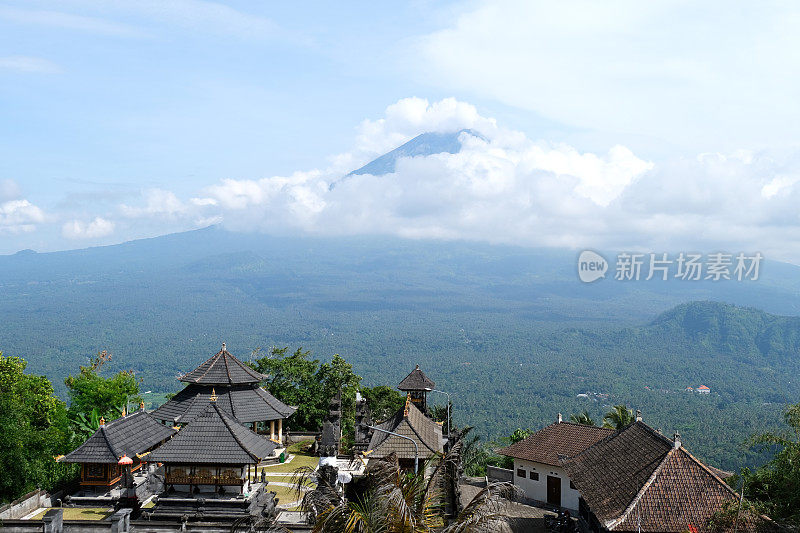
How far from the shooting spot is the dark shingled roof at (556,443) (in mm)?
34906

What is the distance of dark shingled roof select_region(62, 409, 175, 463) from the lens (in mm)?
27938

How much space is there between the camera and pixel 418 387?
45406mm

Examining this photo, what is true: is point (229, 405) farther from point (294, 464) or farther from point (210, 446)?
point (210, 446)

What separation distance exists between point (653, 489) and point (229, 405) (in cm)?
2431

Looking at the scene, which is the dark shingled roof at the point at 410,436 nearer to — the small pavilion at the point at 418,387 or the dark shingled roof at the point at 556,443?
the dark shingled roof at the point at 556,443

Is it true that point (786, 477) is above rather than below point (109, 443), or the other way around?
above

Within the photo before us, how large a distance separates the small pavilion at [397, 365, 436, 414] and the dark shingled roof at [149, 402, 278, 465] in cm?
1945

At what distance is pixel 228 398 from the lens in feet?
122

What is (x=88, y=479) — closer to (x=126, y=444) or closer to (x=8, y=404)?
(x=126, y=444)

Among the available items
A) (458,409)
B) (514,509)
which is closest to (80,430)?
(514,509)

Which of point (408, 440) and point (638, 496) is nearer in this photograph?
point (638, 496)

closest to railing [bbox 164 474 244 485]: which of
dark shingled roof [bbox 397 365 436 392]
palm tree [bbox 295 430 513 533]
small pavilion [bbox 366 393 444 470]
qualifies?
small pavilion [bbox 366 393 444 470]

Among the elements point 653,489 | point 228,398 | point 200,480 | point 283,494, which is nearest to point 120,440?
point 200,480

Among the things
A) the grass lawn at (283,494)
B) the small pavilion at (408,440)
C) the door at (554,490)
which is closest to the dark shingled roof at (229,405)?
the grass lawn at (283,494)
